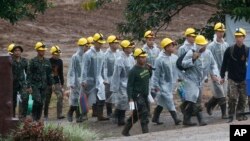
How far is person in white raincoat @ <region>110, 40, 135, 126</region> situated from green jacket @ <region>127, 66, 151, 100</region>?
1.87 metres

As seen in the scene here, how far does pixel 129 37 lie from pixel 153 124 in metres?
5.13

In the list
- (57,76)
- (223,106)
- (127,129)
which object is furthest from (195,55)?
(57,76)

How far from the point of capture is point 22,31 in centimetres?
4741

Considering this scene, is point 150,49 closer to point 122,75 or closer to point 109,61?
point 109,61

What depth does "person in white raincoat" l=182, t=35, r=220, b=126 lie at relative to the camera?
1934 cm

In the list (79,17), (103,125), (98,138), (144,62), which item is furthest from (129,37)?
(79,17)

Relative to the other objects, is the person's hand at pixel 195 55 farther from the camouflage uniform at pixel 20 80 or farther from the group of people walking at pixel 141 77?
the camouflage uniform at pixel 20 80

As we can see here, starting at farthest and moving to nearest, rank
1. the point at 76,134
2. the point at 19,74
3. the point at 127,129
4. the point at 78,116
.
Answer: the point at 78,116 < the point at 19,74 < the point at 127,129 < the point at 76,134

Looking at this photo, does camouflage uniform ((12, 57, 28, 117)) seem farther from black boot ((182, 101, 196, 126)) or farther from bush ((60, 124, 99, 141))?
black boot ((182, 101, 196, 126))

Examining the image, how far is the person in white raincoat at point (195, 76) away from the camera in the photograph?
1934 cm

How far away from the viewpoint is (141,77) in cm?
1892

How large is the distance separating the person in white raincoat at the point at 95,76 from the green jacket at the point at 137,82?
3083 millimetres

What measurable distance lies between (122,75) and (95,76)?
1.32 meters

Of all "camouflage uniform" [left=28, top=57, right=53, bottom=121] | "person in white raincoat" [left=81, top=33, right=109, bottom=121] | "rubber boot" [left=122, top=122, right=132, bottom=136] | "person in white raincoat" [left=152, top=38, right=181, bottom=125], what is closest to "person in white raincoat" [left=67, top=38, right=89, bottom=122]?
"person in white raincoat" [left=81, top=33, right=109, bottom=121]
